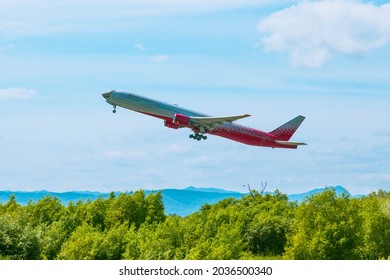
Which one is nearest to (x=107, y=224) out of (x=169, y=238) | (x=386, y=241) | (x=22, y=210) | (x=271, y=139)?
(x=22, y=210)

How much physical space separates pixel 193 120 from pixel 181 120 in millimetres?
2827

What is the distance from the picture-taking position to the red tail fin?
138m

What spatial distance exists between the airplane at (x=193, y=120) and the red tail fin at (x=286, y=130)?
1118 cm

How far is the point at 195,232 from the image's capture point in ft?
430

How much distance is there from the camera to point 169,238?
12531 cm

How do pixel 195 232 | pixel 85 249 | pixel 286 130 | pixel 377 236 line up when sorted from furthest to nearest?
pixel 286 130, pixel 195 232, pixel 377 236, pixel 85 249

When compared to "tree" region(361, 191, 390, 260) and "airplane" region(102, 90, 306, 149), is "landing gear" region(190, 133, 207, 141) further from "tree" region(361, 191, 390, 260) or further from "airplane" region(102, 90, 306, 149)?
"tree" region(361, 191, 390, 260)

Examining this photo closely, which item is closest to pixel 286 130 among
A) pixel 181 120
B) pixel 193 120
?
pixel 193 120

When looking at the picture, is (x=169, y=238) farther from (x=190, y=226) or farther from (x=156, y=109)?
(x=156, y=109)

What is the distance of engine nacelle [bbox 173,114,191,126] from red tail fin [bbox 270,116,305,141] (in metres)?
28.9

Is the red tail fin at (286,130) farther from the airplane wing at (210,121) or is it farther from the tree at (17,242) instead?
the tree at (17,242)

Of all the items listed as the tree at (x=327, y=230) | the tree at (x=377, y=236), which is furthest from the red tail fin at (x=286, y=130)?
the tree at (x=377, y=236)

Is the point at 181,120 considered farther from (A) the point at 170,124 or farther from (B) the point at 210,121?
(B) the point at 210,121

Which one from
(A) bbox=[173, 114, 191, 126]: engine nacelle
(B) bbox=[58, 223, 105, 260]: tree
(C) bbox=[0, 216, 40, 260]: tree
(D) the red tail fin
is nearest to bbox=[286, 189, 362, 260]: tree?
(D) the red tail fin
